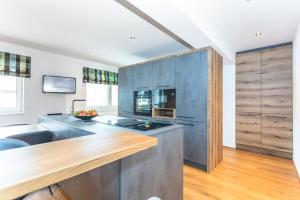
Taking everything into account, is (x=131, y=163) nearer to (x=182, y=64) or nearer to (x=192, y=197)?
(x=192, y=197)

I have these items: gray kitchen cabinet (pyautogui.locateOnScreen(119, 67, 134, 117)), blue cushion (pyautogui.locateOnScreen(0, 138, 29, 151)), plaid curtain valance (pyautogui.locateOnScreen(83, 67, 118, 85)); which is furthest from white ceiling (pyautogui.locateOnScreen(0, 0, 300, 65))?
blue cushion (pyautogui.locateOnScreen(0, 138, 29, 151))

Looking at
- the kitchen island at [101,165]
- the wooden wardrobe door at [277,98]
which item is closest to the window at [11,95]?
the kitchen island at [101,165]

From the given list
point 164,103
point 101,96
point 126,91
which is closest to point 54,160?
point 164,103

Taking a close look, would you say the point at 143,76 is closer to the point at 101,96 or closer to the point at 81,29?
the point at 81,29

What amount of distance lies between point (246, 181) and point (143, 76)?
8.75 ft

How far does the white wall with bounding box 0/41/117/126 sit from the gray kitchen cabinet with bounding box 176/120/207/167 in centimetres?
324

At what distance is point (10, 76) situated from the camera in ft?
11.2

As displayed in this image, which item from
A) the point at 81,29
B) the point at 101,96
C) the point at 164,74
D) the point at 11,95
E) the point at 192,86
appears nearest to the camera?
the point at 81,29

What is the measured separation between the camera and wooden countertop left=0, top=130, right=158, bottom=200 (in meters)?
0.56

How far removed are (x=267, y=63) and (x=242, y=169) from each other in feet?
7.48

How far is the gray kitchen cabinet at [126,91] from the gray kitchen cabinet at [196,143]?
1.65 metres

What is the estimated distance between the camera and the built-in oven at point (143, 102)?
11.8 feet

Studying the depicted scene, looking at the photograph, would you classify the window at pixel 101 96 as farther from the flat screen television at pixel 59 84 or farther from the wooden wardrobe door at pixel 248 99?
the wooden wardrobe door at pixel 248 99

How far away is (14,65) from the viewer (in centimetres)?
340
